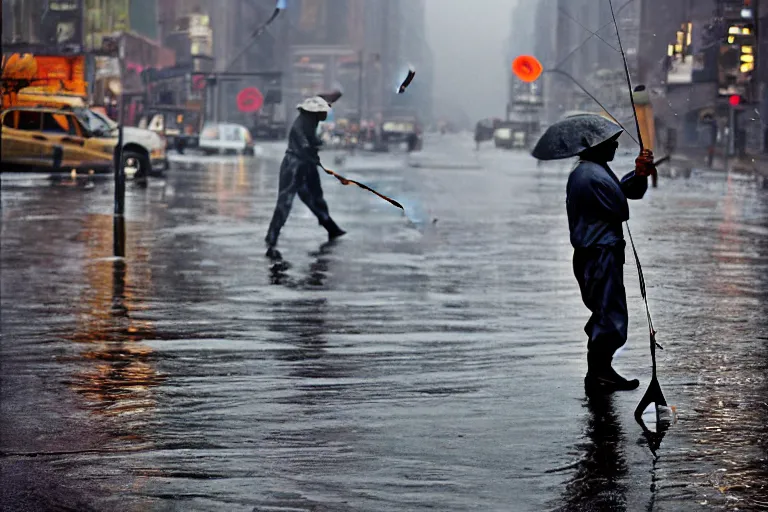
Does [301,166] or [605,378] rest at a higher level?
[301,166]

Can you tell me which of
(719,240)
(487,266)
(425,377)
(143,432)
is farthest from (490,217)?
(143,432)

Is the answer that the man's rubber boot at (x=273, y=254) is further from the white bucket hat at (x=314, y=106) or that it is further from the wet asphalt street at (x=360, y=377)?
the white bucket hat at (x=314, y=106)

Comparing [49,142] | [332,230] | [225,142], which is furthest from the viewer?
[225,142]

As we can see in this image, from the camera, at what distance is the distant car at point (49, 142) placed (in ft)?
116

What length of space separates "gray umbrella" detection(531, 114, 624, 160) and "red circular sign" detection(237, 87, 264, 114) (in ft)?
315

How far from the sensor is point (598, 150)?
8.98 m

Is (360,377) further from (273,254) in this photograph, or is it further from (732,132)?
(732,132)

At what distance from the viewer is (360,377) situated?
923 centimetres

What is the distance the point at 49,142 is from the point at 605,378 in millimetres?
28100

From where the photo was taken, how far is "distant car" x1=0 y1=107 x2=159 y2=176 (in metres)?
35.3

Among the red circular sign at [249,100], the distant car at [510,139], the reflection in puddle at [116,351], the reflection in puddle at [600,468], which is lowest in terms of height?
the distant car at [510,139]

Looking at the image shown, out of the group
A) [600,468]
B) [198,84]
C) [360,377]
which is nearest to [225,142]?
[198,84]

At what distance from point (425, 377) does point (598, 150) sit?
1660 mm

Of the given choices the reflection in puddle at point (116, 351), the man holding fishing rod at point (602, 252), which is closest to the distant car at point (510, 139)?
the reflection in puddle at point (116, 351)
